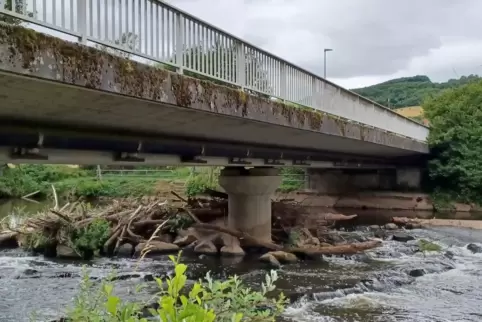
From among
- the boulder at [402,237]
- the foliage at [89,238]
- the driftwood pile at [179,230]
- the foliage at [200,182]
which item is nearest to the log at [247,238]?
the driftwood pile at [179,230]

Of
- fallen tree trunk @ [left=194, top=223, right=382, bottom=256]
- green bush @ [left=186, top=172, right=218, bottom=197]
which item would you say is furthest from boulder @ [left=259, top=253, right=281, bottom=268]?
green bush @ [left=186, top=172, right=218, bottom=197]

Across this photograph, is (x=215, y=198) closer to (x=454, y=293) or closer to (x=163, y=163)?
(x=163, y=163)

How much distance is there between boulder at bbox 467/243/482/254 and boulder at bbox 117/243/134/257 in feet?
35.4

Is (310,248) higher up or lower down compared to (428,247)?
higher up

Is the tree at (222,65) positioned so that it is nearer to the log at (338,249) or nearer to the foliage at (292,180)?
the log at (338,249)

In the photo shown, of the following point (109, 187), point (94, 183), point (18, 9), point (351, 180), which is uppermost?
point (18, 9)

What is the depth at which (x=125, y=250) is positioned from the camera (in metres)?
16.7

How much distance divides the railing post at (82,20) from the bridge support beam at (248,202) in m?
11.5

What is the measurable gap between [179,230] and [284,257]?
13.3ft

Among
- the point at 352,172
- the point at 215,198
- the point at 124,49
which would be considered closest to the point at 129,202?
the point at 215,198

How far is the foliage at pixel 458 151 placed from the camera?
105ft

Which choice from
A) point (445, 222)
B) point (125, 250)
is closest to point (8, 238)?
point (125, 250)

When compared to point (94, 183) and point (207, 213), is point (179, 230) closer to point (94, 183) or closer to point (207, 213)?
point (207, 213)

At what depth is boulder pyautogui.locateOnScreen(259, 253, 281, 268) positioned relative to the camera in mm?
15097
